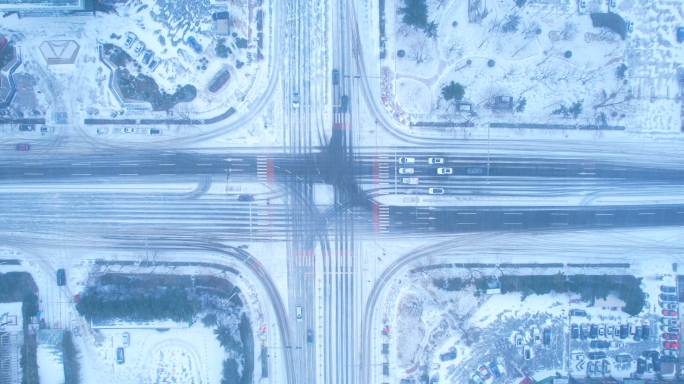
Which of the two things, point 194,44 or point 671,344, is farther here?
point 671,344

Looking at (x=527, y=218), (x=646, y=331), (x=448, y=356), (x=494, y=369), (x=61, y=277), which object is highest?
(x=527, y=218)

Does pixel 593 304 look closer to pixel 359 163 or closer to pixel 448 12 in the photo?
pixel 359 163

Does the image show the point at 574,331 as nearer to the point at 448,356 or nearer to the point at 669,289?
the point at 669,289

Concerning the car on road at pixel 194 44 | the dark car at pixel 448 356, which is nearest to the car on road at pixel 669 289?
the dark car at pixel 448 356

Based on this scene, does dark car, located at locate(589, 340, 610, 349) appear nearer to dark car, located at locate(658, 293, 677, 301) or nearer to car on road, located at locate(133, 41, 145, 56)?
dark car, located at locate(658, 293, 677, 301)

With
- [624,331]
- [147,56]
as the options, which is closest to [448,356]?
[624,331]
